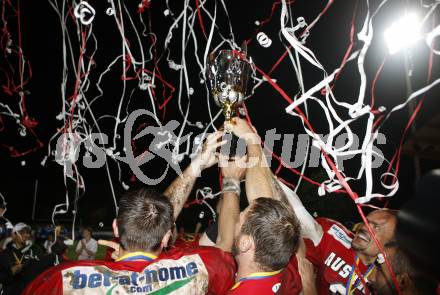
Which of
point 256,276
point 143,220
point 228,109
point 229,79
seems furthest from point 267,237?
point 229,79

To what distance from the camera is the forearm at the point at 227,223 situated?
2.55 m

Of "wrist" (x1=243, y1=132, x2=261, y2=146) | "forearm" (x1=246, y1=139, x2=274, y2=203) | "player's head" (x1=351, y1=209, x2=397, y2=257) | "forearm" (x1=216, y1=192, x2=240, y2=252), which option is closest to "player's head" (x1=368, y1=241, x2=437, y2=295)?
"player's head" (x1=351, y1=209, x2=397, y2=257)

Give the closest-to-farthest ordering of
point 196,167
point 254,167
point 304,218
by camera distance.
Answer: point 254,167 → point 196,167 → point 304,218

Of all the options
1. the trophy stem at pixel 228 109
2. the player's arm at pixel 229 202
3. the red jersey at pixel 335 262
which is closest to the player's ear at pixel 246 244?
the player's arm at pixel 229 202

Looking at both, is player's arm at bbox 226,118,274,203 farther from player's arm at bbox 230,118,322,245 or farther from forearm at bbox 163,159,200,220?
forearm at bbox 163,159,200,220

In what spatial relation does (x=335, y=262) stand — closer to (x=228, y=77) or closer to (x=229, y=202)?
(x=229, y=202)

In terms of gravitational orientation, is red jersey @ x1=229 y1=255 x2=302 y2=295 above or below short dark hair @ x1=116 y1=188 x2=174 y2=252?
below

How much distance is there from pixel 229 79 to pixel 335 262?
1.89 meters

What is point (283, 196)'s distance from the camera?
2.88 metres

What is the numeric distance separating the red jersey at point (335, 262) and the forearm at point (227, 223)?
116 centimetres

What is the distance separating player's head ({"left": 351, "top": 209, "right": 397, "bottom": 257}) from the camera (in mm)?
3135

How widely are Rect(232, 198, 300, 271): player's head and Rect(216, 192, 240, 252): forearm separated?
207 mm

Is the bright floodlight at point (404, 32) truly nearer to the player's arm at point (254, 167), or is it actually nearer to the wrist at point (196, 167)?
the player's arm at point (254, 167)

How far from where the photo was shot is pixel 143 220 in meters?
2.22
